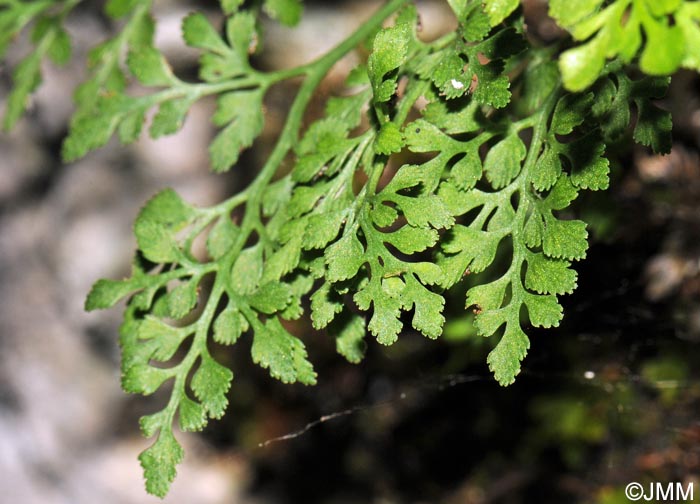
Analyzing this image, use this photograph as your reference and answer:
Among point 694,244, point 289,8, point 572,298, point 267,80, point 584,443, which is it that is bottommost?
point 584,443

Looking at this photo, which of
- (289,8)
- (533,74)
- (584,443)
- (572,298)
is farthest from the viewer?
(584,443)

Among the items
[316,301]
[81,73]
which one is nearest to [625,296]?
[316,301]

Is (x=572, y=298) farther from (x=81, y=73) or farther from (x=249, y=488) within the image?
(x=81, y=73)

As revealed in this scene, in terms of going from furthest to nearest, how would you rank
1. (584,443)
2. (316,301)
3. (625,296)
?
(584,443) < (625,296) < (316,301)

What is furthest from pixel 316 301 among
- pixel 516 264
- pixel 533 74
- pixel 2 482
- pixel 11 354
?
pixel 2 482

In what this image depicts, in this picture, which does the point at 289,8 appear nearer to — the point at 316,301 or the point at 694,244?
the point at 316,301

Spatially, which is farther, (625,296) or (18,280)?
(18,280)

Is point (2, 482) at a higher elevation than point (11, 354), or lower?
lower
